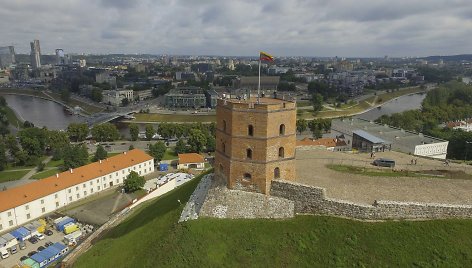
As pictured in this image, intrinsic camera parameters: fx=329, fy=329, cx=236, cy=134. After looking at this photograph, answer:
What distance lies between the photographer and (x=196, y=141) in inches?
3172

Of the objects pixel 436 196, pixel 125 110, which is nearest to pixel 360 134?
pixel 436 196

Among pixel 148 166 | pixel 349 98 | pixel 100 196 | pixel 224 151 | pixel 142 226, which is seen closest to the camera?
pixel 224 151

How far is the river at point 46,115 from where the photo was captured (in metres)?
139

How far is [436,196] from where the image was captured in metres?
24.4

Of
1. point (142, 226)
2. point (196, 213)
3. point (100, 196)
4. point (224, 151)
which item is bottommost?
point (100, 196)

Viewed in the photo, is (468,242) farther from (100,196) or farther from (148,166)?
(148,166)

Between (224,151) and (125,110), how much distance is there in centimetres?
14068

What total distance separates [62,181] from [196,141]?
109ft

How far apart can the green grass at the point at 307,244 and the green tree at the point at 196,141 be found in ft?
180

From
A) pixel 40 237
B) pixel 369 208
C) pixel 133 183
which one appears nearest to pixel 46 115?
pixel 133 183

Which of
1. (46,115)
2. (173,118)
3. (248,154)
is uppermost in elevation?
(248,154)

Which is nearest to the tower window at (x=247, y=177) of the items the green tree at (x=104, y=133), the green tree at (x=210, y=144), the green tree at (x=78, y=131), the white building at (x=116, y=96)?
the green tree at (x=210, y=144)

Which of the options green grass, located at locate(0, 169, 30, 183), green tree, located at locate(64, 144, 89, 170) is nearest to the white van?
green tree, located at locate(64, 144, 89, 170)

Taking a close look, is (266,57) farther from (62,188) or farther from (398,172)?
(62,188)
